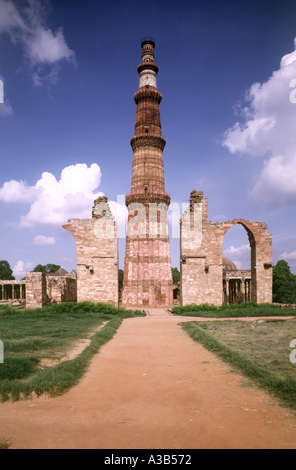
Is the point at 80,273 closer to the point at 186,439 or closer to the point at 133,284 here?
the point at 133,284

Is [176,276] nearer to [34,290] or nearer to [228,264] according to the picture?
[228,264]

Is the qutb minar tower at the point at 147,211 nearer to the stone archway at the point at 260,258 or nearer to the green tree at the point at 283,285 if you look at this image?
the stone archway at the point at 260,258

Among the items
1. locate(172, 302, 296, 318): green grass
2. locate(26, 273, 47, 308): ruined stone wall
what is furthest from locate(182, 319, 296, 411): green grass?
locate(26, 273, 47, 308): ruined stone wall

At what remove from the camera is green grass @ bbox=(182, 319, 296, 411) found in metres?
4.25

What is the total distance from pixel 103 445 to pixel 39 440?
70cm

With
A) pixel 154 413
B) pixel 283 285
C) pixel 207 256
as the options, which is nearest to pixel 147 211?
pixel 207 256

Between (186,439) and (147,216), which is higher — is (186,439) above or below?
below

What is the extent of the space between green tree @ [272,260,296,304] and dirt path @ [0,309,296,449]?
1210 inches

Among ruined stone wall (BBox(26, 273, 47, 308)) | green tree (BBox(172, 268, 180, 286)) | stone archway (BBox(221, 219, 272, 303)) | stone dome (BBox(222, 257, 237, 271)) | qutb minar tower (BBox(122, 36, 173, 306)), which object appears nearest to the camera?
ruined stone wall (BBox(26, 273, 47, 308))

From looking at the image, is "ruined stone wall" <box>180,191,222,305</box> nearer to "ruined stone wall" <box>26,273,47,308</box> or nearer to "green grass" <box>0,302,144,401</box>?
"green grass" <box>0,302,144,401</box>

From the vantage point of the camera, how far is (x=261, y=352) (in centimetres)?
630

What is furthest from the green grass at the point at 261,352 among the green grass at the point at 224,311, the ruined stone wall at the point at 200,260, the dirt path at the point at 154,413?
the ruined stone wall at the point at 200,260
